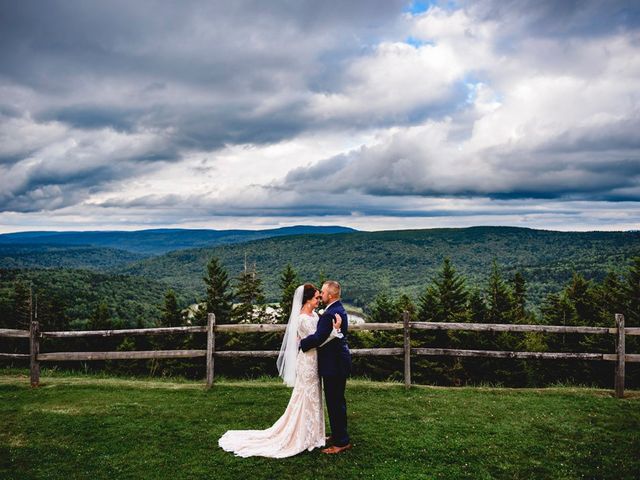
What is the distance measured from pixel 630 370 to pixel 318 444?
24521 mm

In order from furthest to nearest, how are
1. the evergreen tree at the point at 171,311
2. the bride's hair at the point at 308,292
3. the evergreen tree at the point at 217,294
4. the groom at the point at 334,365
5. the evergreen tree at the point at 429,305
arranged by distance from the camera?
the evergreen tree at the point at 217,294 < the evergreen tree at the point at 171,311 < the evergreen tree at the point at 429,305 < the bride's hair at the point at 308,292 < the groom at the point at 334,365

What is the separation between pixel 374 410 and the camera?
8.65 meters

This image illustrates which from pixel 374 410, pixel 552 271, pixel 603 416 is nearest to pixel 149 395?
pixel 374 410

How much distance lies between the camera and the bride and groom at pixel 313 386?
654cm

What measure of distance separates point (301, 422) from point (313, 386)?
1.84 feet

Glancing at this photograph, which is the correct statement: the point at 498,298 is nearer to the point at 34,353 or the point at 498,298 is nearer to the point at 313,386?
the point at 313,386

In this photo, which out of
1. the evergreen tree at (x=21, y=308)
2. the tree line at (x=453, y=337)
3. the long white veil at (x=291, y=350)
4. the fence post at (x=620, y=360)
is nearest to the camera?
the long white veil at (x=291, y=350)

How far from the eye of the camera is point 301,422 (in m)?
6.79

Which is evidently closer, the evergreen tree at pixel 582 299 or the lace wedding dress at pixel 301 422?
the lace wedding dress at pixel 301 422

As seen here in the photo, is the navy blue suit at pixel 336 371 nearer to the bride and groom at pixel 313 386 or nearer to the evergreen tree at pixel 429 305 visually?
the bride and groom at pixel 313 386

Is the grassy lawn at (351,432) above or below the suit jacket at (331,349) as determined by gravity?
below

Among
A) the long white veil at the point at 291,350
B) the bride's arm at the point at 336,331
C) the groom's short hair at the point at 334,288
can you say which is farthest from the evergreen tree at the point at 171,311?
the groom's short hair at the point at 334,288

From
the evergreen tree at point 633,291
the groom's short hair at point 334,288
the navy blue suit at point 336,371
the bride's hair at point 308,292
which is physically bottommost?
the evergreen tree at point 633,291

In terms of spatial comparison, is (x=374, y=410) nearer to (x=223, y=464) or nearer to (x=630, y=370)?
(x=223, y=464)
